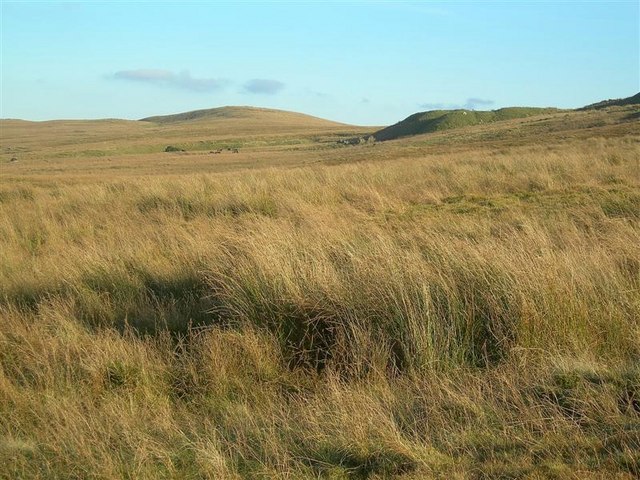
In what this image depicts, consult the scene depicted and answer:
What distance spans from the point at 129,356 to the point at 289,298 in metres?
1.34

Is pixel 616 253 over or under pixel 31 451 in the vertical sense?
over

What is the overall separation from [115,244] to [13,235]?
110 inches

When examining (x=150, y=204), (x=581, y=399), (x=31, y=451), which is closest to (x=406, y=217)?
(x=150, y=204)

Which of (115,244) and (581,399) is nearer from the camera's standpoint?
(581,399)

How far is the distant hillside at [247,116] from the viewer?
508ft

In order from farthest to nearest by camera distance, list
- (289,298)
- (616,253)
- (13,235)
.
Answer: (13,235), (616,253), (289,298)

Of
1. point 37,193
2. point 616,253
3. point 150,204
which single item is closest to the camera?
point 616,253

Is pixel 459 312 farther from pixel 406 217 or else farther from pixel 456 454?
pixel 406 217

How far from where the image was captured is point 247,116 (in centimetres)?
16025

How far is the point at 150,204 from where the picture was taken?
1357cm

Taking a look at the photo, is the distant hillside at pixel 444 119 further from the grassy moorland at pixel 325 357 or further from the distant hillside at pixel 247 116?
the grassy moorland at pixel 325 357

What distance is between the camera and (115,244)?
30.0 feet

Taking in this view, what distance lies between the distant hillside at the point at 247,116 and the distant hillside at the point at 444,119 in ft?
208

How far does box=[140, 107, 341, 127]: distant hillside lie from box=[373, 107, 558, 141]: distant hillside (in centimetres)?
6353
